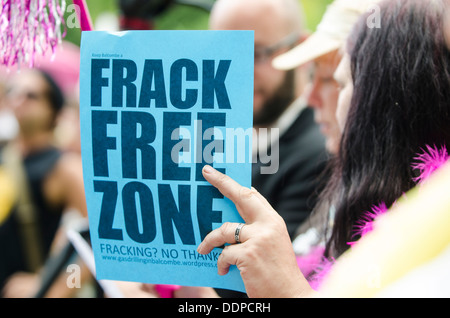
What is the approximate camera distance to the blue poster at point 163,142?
1.15 meters

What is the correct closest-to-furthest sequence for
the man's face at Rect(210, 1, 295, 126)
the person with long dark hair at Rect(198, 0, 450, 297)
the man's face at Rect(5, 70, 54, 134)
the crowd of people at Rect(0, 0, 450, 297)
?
1. the crowd of people at Rect(0, 0, 450, 297)
2. the person with long dark hair at Rect(198, 0, 450, 297)
3. the man's face at Rect(210, 1, 295, 126)
4. the man's face at Rect(5, 70, 54, 134)

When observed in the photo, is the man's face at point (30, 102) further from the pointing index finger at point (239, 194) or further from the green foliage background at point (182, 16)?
the pointing index finger at point (239, 194)

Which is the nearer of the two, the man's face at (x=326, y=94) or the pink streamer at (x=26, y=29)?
the pink streamer at (x=26, y=29)

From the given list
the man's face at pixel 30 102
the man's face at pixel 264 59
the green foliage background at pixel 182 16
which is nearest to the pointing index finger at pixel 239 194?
the man's face at pixel 264 59

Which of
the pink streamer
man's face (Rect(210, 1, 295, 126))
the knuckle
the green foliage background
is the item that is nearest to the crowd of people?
the knuckle

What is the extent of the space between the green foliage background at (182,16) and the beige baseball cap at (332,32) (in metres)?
3.92

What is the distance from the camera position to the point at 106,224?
4.11ft

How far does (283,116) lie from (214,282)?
1674mm

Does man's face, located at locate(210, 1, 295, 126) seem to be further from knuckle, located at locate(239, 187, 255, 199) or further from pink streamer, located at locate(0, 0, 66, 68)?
knuckle, located at locate(239, 187, 255, 199)

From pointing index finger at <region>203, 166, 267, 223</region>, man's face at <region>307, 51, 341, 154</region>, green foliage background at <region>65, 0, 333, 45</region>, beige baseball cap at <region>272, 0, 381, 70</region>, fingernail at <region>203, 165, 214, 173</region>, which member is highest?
green foliage background at <region>65, 0, 333, 45</region>

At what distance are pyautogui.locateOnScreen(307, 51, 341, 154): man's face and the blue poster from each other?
3.09 ft

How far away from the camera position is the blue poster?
1.15 m
